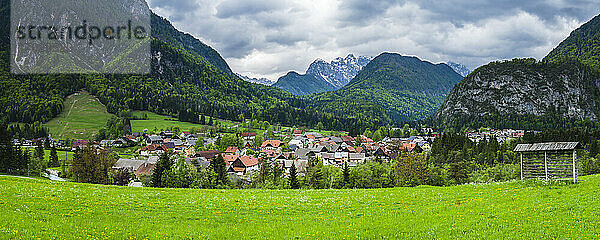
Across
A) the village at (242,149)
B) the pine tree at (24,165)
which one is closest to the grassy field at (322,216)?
the pine tree at (24,165)

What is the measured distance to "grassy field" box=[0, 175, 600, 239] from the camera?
15.0 meters

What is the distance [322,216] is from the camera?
1998 cm

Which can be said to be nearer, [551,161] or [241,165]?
[551,161]

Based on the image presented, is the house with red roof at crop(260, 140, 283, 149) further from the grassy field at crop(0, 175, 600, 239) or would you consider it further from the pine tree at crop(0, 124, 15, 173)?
the grassy field at crop(0, 175, 600, 239)

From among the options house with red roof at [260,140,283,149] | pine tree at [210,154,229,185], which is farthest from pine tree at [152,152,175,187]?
house with red roof at [260,140,283,149]

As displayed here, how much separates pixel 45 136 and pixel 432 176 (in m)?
178

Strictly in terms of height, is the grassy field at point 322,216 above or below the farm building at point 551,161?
below

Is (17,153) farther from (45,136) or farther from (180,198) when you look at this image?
(45,136)

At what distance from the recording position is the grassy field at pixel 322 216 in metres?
15.0

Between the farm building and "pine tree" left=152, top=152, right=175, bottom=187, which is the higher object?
the farm building

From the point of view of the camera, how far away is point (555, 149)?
26859 millimetres

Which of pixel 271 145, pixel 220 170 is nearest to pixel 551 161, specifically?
pixel 220 170

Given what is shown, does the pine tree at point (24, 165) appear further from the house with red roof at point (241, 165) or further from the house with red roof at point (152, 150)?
the house with red roof at point (152, 150)

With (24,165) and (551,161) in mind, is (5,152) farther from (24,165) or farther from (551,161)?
(551,161)
